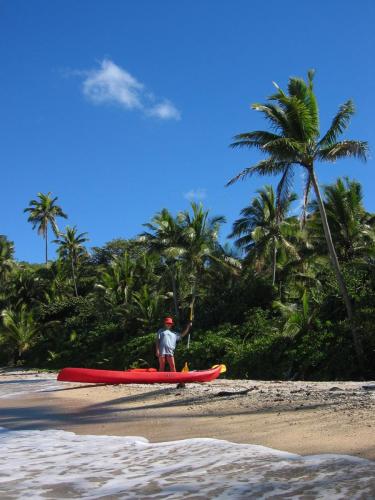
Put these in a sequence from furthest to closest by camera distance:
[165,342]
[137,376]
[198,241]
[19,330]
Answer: [19,330] → [198,241] → [165,342] → [137,376]

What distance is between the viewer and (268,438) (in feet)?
17.5

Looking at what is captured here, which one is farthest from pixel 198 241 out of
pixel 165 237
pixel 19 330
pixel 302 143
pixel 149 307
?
pixel 19 330

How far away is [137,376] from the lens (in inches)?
444

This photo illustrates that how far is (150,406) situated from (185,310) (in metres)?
20.3

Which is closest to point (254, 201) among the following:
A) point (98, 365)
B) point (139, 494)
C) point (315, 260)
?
point (315, 260)

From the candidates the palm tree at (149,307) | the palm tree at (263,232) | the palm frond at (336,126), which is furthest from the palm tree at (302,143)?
the palm tree at (149,307)

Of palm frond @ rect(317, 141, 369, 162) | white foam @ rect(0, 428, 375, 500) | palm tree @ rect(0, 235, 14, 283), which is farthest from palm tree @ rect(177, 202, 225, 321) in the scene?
palm tree @ rect(0, 235, 14, 283)

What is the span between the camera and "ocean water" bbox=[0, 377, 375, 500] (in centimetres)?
361

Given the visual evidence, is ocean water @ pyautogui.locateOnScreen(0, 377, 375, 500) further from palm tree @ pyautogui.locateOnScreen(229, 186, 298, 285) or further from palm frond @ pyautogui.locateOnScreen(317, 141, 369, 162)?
palm tree @ pyautogui.locateOnScreen(229, 186, 298, 285)

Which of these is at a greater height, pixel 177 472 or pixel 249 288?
pixel 249 288

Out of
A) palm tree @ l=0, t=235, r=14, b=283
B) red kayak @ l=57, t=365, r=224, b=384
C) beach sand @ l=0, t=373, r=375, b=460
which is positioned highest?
palm tree @ l=0, t=235, r=14, b=283

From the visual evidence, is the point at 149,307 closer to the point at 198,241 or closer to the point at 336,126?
the point at 198,241

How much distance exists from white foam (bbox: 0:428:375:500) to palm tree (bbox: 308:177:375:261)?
16271 mm

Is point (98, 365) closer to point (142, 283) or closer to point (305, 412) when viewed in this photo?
point (142, 283)
